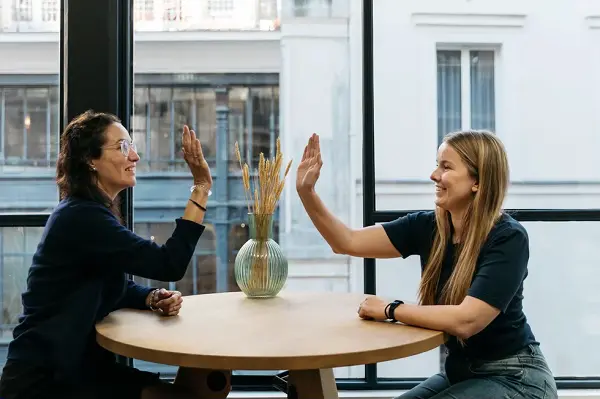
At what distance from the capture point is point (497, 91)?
2.59 metres

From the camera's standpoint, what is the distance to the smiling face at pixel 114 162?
5.58 ft

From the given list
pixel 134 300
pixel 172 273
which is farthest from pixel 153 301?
pixel 172 273

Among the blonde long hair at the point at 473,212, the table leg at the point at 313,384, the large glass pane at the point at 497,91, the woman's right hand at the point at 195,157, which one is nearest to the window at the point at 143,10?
the large glass pane at the point at 497,91

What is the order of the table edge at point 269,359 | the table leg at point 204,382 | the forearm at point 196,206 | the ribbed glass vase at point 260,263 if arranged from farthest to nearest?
the ribbed glass vase at point 260,263 < the table leg at point 204,382 < the forearm at point 196,206 < the table edge at point 269,359

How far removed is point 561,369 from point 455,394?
4.37 ft

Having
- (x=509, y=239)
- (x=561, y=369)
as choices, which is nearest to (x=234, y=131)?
(x=509, y=239)

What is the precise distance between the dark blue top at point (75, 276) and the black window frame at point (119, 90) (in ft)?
2.79

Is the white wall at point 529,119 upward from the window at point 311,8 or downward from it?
downward

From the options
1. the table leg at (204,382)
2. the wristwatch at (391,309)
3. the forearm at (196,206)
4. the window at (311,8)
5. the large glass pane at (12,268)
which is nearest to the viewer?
the wristwatch at (391,309)

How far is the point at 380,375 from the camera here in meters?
2.53

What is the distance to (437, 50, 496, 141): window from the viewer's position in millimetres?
2582

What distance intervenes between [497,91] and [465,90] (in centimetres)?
14

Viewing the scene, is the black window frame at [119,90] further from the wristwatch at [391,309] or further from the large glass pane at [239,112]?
the wristwatch at [391,309]

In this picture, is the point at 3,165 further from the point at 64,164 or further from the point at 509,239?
the point at 509,239
